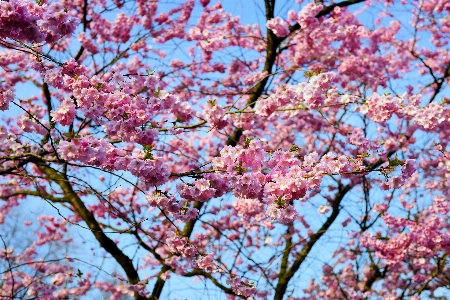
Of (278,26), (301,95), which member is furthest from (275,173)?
(278,26)

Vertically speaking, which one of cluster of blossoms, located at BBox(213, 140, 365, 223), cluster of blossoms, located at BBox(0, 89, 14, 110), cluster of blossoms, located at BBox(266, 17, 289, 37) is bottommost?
cluster of blossoms, located at BBox(213, 140, 365, 223)

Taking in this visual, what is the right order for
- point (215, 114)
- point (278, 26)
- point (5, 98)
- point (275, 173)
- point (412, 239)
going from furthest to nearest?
1. point (412, 239)
2. point (278, 26)
3. point (215, 114)
4. point (5, 98)
5. point (275, 173)

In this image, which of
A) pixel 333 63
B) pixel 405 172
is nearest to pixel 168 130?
pixel 405 172

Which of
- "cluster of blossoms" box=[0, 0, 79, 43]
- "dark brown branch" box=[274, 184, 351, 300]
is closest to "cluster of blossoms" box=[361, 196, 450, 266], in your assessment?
"dark brown branch" box=[274, 184, 351, 300]

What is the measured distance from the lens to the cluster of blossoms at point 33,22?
2.68m

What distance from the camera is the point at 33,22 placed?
286 centimetres

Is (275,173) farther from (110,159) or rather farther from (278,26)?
(278,26)

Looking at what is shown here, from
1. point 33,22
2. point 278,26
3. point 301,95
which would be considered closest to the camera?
point 33,22

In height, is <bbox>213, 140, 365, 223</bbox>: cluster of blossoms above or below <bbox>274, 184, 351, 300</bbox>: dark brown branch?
below

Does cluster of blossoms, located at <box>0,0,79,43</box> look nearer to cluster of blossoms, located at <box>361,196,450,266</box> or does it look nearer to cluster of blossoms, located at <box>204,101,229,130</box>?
cluster of blossoms, located at <box>204,101,229,130</box>

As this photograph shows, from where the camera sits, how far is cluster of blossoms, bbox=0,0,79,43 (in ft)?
8.79

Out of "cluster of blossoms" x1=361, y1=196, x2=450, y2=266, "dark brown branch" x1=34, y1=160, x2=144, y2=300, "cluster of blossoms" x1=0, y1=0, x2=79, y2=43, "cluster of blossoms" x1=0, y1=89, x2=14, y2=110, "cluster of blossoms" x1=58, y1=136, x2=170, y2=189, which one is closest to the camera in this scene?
"cluster of blossoms" x1=0, y1=0, x2=79, y2=43

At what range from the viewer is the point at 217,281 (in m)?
6.32

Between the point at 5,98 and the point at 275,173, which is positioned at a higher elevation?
the point at 5,98
